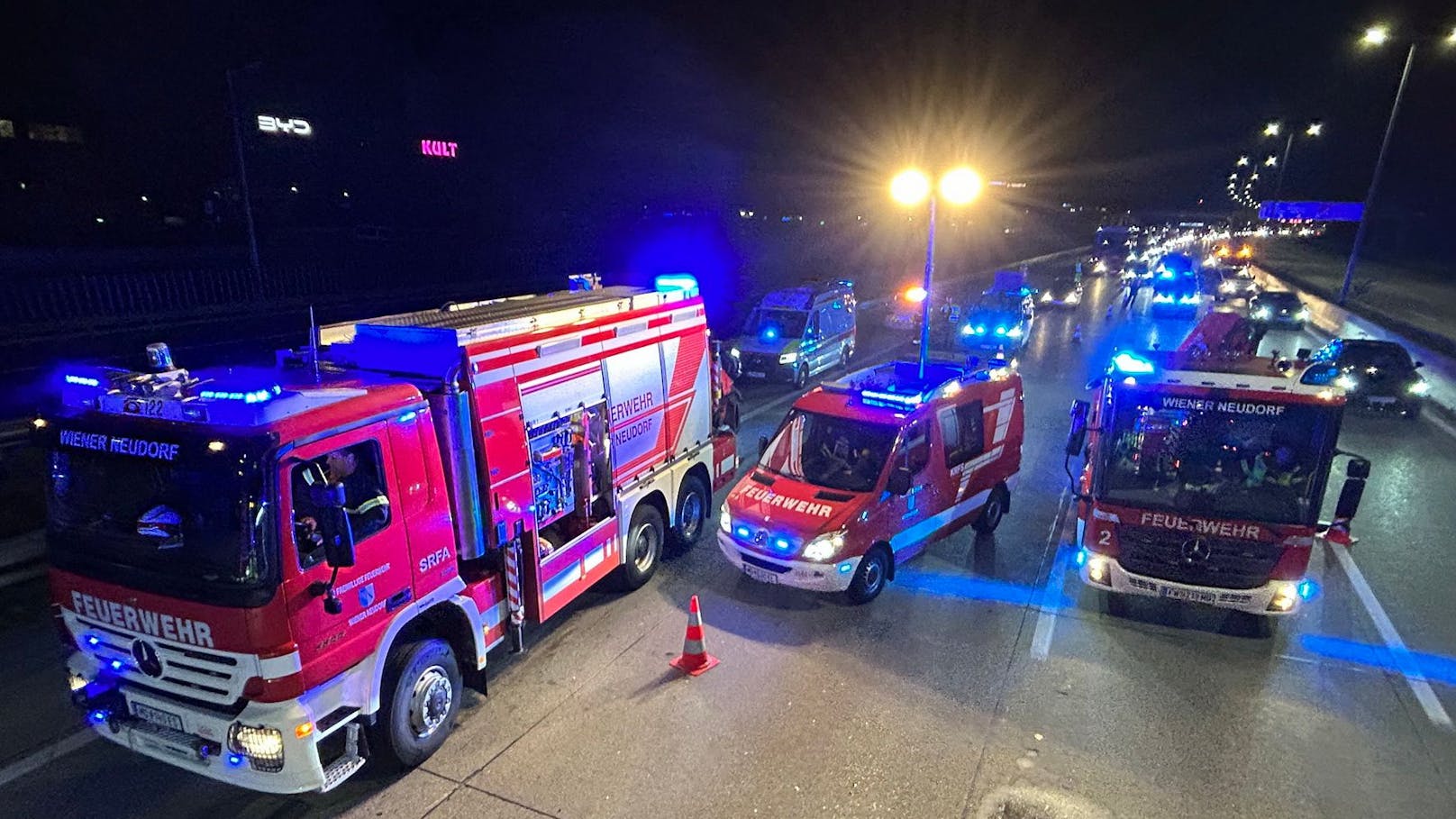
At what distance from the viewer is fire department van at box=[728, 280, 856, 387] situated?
18.2 meters

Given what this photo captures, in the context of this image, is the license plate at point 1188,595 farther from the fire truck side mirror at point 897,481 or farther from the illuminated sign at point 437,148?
the illuminated sign at point 437,148

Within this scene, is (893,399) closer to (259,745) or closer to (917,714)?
(917,714)

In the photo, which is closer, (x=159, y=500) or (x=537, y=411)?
(x=159, y=500)

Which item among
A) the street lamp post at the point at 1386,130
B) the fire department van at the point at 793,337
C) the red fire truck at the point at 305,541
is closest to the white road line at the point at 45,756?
the red fire truck at the point at 305,541

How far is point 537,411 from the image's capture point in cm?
651

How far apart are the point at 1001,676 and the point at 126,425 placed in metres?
6.95

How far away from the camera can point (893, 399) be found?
8164 millimetres

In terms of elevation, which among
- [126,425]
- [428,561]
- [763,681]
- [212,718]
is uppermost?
[126,425]

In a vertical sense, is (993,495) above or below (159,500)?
below

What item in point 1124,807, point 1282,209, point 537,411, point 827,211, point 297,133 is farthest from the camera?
point 827,211

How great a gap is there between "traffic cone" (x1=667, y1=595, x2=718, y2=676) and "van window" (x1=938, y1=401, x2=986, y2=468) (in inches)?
143

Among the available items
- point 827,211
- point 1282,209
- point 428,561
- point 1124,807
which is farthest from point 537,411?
point 1282,209

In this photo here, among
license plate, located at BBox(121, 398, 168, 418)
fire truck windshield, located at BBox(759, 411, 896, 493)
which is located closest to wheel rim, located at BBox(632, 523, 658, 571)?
fire truck windshield, located at BBox(759, 411, 896, 493)

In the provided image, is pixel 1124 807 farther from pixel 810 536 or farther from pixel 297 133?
pixel 297 133
